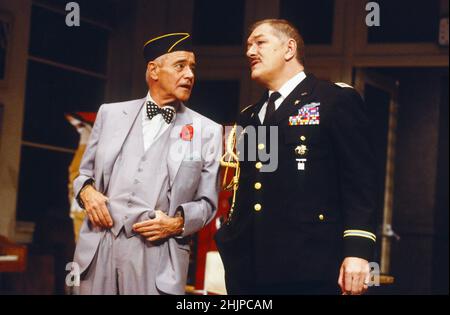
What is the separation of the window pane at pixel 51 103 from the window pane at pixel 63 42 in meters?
0.06

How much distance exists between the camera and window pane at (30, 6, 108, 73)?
3.70 meters

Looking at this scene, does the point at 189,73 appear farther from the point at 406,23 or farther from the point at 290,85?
the point at 406,23

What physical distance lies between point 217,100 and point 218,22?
0.29m

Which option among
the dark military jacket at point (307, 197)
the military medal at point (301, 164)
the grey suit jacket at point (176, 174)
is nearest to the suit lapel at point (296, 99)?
the dark military jacket at point (307, 197)

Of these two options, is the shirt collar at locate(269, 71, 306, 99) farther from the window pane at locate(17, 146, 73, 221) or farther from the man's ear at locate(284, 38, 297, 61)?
the window pane at locate(17, 146, 73, 221)

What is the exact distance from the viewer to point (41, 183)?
3.81 metres

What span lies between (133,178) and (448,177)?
12.2 ft

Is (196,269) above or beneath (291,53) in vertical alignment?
beneath

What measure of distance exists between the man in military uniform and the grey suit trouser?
251 millimetres

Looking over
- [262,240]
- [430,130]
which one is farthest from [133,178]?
[430,130]

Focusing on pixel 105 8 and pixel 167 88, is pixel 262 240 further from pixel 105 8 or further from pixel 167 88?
pixel 105 8

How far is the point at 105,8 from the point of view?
Result: 338 centimetres

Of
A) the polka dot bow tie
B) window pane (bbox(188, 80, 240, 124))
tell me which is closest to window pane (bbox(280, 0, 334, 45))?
window pane (bbox(188, 80, 240, 124))

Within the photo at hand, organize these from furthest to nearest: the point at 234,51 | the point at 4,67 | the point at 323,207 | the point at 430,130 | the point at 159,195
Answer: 1. the point at 430,130
2. the point at 4,67
3. the point at 234,51
4. the point at 159,195
5. the point at 323,207
